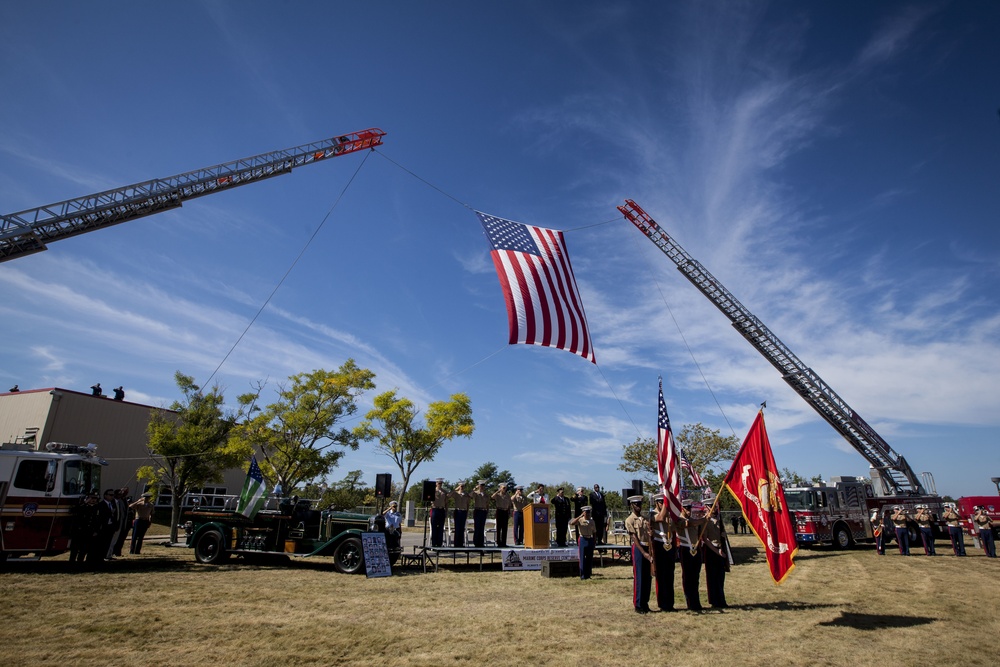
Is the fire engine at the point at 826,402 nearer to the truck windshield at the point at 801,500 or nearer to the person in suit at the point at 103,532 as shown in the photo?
the truck windshield at the point at 801,500

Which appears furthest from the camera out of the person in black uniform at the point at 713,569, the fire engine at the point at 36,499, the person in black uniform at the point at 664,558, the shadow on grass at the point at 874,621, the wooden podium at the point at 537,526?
the wooden podium at the point at 537,526

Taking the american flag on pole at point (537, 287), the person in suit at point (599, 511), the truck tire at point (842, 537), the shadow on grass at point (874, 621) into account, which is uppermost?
the american flag on pole at point (537, 287)

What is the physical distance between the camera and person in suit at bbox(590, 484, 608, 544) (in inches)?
632

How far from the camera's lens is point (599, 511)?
1658 cm

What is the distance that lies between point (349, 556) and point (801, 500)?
17379 millimetres

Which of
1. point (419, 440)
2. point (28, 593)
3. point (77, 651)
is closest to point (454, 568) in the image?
point (28, 593)

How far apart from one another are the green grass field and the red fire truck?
786cm

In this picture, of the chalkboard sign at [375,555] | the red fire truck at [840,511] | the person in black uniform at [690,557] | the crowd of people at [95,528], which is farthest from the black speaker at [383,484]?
the red fire truck at [840,511]

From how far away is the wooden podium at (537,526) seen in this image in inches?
594

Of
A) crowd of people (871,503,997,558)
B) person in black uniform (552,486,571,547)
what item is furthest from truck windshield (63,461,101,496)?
crowd of people (871,503,997,558)

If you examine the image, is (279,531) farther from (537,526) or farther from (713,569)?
(713,569)

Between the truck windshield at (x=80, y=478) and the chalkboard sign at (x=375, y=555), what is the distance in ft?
23.9

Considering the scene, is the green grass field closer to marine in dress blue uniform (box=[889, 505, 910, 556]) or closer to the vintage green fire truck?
the vintage green fire truck

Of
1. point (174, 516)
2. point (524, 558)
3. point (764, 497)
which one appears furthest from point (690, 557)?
point (174, 516)
